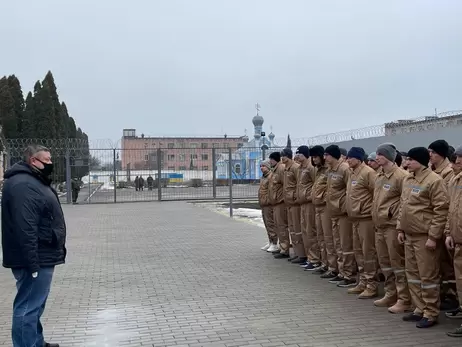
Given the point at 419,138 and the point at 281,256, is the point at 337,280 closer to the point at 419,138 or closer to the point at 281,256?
the point at 281,256

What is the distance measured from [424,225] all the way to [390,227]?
67cm

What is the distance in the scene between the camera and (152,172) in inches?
1074

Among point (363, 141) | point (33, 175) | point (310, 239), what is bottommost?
point (310, 239)

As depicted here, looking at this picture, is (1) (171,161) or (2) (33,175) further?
(1) (171,161)

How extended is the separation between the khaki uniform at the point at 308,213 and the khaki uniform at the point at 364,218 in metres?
1.64

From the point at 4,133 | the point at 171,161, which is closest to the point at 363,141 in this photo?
the point at 171,161

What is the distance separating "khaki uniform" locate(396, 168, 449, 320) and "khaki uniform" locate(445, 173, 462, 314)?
166mm

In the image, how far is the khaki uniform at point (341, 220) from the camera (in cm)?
771

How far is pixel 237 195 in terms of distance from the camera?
2795cm

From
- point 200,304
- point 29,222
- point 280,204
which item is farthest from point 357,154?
point 29,222

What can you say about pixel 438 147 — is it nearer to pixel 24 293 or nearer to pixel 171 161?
pixel 24 293

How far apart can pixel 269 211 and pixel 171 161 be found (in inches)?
705

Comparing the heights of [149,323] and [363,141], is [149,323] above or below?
below

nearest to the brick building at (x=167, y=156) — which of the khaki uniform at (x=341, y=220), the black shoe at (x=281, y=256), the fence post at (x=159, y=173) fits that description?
the fence post at (x=159, y=173)
